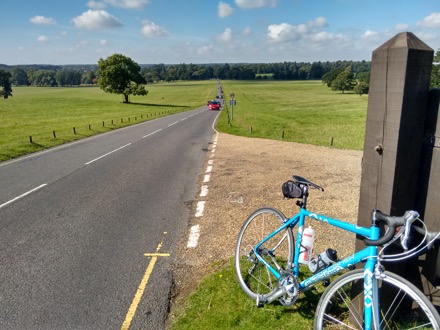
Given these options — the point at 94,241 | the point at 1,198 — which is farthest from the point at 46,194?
the point at 94,241

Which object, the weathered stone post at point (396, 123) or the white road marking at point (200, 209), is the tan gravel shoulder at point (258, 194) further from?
the weathered stone post at point (396, 123)

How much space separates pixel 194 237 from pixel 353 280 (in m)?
3.68

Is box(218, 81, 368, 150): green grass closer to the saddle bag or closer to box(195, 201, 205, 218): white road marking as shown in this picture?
box(195, 201, 205, 218): white road marking

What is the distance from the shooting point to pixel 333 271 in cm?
292

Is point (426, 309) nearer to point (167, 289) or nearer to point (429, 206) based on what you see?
point (429, 206)

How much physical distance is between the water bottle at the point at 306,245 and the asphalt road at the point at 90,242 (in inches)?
72.2

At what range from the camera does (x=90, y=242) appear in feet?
19.2

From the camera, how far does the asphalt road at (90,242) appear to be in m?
4.02

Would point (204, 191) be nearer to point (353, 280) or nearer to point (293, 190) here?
point (293, 190)

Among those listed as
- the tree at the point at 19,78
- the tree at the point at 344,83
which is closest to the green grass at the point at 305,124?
the tree at the point at 344,83

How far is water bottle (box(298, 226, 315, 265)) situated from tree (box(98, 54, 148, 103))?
7186 cm

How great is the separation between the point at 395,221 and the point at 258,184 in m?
6.86

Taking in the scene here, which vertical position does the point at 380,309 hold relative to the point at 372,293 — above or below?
below

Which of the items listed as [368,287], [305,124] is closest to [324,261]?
[368,287]
